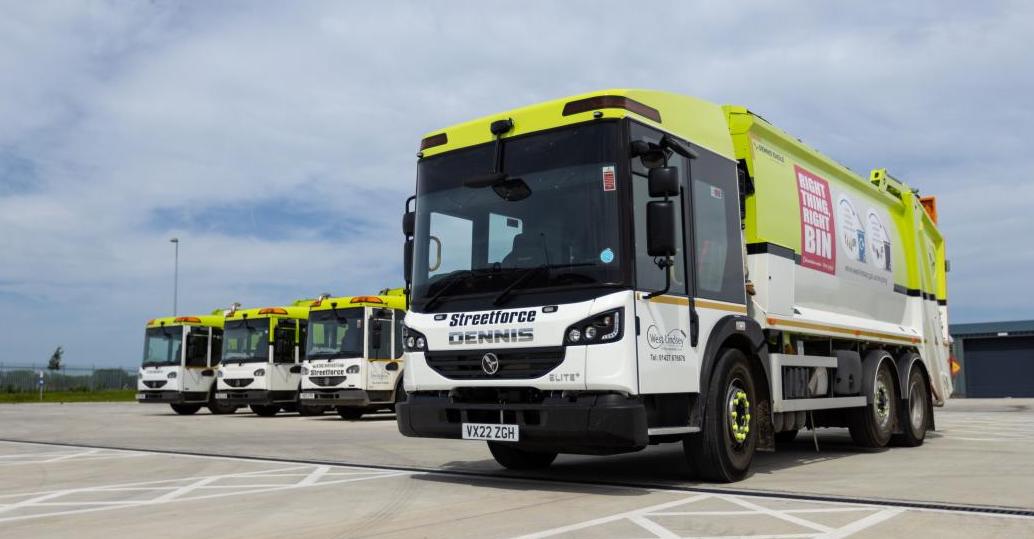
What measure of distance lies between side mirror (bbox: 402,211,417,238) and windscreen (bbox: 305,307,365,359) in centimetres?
1174

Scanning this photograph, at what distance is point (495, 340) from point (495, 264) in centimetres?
64

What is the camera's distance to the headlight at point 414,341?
7.56m

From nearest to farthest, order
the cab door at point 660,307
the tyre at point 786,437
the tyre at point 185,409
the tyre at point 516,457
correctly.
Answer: the cab door at point 660,307 → the tyre at point 516,457 → the tyre at point 786,437 → the tyre at point 185,409

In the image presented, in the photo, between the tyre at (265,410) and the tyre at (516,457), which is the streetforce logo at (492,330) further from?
the tyre at (265,410)

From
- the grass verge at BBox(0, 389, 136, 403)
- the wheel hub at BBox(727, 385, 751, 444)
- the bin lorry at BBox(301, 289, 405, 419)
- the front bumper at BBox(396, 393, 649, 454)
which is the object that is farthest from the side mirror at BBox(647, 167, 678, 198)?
the grass verge at BBox(0, 389, 136, 403)

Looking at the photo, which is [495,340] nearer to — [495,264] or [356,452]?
[495,264]

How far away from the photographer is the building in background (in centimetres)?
3841

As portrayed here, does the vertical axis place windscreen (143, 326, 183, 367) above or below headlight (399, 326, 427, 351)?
above

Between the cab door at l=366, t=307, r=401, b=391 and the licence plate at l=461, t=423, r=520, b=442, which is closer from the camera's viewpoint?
the licence plate at l=461, t=423, r=520, b=442

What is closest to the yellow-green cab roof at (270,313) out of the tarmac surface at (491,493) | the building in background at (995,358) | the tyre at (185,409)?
the tyre at (185,409)

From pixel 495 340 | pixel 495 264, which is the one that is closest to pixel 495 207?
pixel 495 264

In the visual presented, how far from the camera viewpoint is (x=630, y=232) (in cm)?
674

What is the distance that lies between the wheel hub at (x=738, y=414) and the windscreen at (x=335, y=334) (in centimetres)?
1276

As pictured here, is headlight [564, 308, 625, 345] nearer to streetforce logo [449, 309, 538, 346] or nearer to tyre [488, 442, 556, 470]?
streetforce logo [449, 309, 538, 346]
